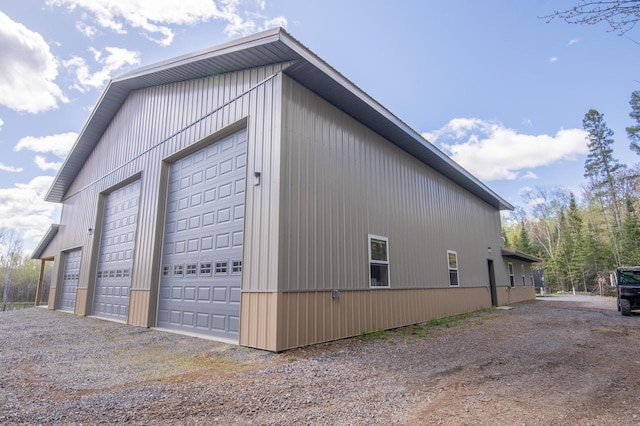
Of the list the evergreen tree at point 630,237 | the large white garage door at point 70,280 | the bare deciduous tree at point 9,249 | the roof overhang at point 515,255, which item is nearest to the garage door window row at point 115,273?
the large white garage door at point 70,280

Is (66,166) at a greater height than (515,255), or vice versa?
(66,166)

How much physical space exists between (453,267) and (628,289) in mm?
5366

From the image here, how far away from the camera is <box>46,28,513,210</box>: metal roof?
6.07 meters

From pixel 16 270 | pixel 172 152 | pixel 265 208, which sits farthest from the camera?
pixel 16 270

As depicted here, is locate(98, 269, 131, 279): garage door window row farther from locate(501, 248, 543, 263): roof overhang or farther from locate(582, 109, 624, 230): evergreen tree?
locate(582, 109, 624, 230): evergreen tree

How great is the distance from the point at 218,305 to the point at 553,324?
8.70m

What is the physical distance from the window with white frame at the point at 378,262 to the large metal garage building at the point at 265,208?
2.0 inches

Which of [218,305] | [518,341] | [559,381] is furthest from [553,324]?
[218,305]

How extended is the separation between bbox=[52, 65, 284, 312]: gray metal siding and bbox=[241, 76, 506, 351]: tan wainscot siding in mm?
347

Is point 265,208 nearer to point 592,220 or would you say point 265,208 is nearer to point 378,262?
point 378,262

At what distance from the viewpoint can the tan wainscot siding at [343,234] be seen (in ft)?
18.4

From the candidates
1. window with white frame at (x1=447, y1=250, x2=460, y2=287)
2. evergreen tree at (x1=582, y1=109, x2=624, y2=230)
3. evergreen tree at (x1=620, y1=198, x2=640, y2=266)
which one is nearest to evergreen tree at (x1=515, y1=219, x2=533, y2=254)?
evergreen tree at (x1=582, y1=109, x2=624, y2=230)

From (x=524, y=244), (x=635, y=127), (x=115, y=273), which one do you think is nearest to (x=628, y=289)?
(x=635, y=127)

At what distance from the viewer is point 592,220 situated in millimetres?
29906
